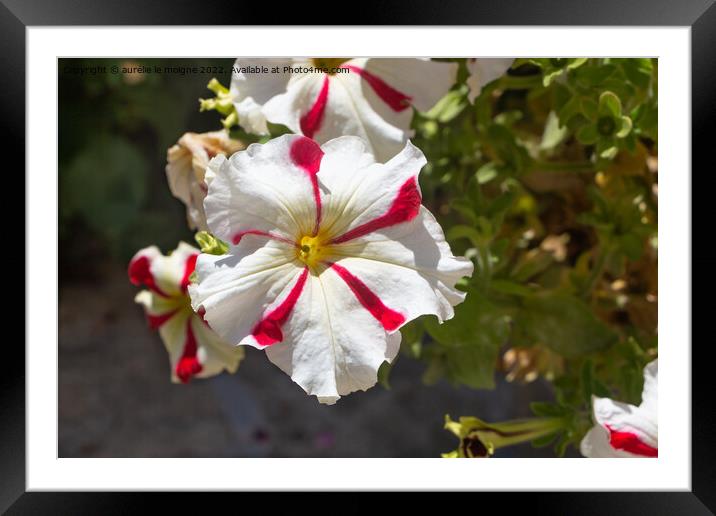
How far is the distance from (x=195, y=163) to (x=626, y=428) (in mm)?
322

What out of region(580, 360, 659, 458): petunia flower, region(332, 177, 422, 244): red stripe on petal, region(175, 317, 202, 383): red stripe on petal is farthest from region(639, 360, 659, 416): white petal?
region(175, 317, 202, 383): red stripe on petal

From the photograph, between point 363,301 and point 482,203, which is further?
point 482,203

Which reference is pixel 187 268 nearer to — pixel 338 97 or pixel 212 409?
pixel 338 97

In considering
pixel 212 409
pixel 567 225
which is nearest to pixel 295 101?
pixel 567 225

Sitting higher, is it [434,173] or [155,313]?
[434,173]

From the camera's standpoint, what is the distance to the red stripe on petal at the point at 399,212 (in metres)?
0.40

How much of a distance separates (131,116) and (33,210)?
115cm

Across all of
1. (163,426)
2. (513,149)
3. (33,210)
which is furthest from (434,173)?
(163,426)

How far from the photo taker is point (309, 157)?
41cm

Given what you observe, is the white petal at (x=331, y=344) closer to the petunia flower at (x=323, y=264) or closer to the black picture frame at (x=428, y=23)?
the petunia flower at (x=323, y=264)

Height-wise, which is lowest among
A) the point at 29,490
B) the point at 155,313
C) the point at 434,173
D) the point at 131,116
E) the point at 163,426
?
the point at 163,426

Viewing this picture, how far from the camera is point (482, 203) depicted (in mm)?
555

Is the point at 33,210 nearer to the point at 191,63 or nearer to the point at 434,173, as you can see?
the point at 191,63

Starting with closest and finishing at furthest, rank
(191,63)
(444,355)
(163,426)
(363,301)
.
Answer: (363,301), (191,63), (444,355), (163,426)
